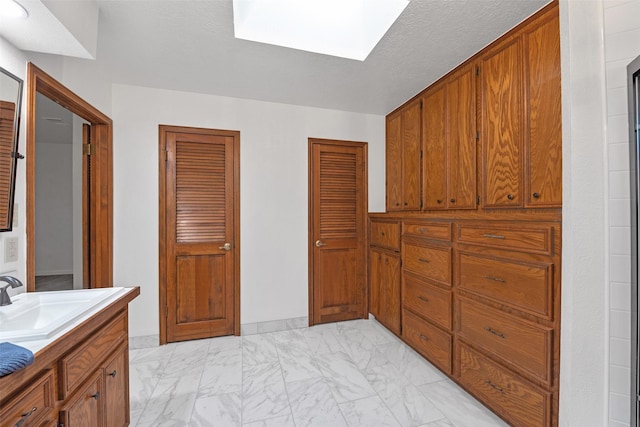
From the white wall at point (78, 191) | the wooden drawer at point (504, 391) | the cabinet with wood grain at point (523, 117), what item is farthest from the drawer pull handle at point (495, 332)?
the white wall at point (78, 191)

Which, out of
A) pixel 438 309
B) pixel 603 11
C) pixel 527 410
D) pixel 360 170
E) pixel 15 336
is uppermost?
pixel 603 11

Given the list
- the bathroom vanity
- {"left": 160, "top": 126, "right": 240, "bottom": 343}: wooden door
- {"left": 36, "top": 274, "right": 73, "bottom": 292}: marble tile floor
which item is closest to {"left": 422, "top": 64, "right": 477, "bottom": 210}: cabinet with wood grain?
{"left": 160, "top": 126, "right": 240, "bottom": 343}: wooden door

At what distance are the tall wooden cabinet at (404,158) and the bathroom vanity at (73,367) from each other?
2.48 m

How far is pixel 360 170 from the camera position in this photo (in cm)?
320

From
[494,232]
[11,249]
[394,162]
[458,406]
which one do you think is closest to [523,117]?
[494,232]

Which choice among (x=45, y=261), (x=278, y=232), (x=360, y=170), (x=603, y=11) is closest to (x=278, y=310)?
(x=278, y=232)

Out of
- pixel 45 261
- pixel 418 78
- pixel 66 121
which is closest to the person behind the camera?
pixel 418 78

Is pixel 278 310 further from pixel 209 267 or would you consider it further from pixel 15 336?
pixel 15 336

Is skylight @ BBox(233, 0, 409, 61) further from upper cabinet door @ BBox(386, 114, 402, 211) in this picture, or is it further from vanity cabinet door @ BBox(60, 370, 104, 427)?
vanity cabinet door @ BBox(60, 370, 104, 427)

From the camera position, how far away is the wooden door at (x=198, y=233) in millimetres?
2592

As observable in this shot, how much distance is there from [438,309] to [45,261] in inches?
262

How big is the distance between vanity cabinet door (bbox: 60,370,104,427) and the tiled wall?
2.07 metres

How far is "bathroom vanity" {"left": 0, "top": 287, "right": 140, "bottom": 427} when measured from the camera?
2.53 ft

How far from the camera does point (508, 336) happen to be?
155 cm
